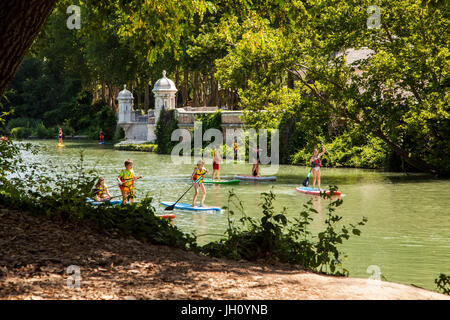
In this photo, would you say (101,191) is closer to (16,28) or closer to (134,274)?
(134,274)

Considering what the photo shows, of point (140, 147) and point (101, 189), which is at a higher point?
point (140, 147)

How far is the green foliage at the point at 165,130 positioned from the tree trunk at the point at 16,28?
44.6 metres

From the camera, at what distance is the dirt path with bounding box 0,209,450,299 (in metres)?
5.84

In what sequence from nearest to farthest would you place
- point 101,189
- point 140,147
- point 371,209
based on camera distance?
point 101,189 < point 371,209 < point 140,147

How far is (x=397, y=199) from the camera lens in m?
22.3

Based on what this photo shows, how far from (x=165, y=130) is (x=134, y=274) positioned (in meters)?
46.7

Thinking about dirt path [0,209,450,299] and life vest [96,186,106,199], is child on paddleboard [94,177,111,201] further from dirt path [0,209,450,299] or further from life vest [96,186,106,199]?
dirt path [0,209,450,299]

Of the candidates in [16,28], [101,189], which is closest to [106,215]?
[101,189]

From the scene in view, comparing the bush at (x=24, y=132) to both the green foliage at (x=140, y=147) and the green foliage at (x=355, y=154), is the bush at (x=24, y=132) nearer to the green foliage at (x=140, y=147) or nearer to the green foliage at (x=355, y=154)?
the green foliage at (x=140, y=147)

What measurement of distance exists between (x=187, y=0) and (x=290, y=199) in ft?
37.5

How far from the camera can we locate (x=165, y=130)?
52.9m

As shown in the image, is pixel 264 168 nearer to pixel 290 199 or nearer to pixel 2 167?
pixel 290 199

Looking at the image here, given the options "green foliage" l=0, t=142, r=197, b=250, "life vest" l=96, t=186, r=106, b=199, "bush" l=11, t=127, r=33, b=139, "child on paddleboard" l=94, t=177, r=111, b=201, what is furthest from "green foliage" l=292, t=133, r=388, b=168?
"bush" l=11, t=127, r=33, b=139
